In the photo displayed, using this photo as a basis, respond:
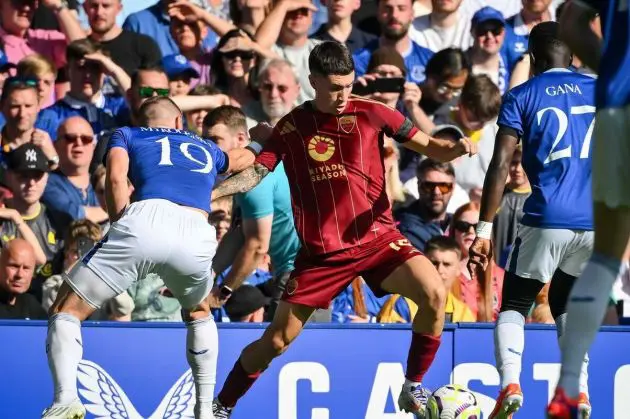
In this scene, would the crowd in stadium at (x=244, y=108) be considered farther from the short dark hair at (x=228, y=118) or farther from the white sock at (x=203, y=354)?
the white sock at (x=203, y=354)

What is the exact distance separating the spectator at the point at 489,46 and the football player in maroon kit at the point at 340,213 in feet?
16.4

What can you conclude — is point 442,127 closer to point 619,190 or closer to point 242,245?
point 242,245

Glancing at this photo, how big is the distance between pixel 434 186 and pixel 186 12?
3127 millimetres

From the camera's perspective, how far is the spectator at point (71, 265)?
34.7 ft

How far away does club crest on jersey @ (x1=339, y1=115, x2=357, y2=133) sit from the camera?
8.72m

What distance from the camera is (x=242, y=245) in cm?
1081

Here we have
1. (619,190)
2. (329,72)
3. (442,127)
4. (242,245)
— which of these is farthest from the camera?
(442,127)

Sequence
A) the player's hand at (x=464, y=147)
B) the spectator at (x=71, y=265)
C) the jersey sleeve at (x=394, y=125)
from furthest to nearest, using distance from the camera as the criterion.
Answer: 1. the spectator at (x=71, y=265)
2. the jersey sleeve at (x=394, y=125)
3. the player's hand at (x=464, y=147)

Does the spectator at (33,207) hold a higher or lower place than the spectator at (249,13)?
lower

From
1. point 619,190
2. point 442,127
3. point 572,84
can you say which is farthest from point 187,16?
point 619,190

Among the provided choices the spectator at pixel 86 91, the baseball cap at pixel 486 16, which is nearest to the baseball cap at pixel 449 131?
the baseball cap at pixel 486 16

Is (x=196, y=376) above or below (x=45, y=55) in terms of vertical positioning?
below

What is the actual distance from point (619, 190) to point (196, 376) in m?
3.77

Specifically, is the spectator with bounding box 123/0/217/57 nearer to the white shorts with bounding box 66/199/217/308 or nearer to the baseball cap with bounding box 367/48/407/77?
the baseball cap with bounding box 367/48/407/77
